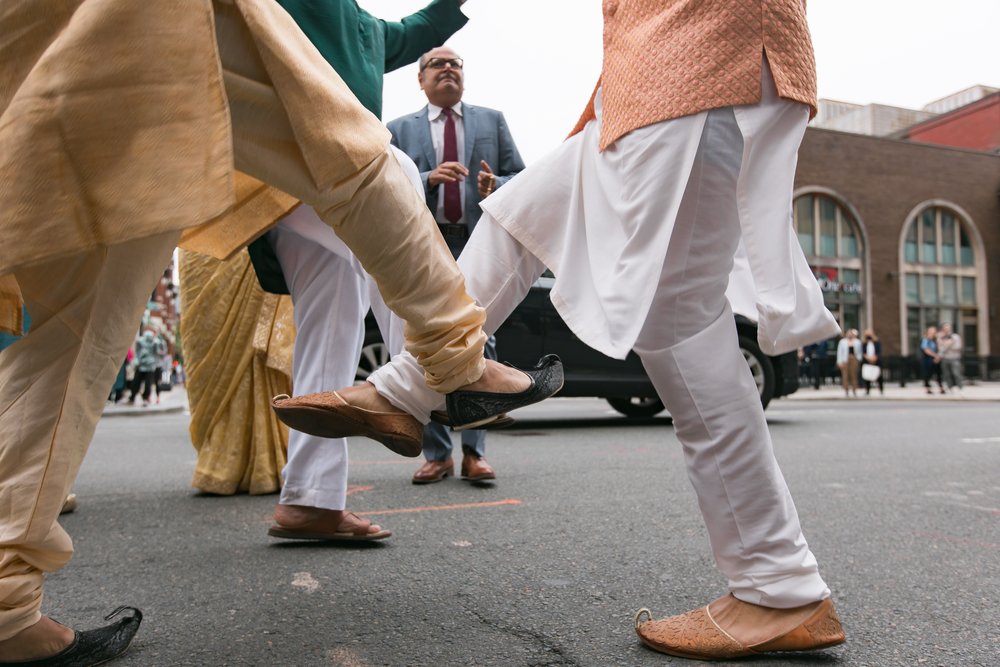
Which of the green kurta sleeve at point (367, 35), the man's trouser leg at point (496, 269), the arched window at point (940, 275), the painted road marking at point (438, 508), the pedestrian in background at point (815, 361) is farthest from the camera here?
the arched window at point (940, 275)

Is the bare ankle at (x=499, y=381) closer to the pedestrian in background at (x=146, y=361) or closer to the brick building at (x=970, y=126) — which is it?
the pedestrian in background at (x=146, y=361)

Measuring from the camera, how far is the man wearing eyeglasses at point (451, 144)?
169 inches

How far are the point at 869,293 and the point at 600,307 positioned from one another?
3437cm

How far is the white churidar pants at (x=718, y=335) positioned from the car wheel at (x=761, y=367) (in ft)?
21.1

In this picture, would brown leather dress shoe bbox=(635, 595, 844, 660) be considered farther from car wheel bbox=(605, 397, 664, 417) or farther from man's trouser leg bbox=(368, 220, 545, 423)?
car wheel bbox=(605, 397, 664, 417)

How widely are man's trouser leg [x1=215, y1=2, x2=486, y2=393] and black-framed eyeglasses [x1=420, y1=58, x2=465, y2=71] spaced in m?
3.02

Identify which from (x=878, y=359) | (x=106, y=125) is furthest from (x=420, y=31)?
(x=878, y=359)

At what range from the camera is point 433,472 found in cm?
421

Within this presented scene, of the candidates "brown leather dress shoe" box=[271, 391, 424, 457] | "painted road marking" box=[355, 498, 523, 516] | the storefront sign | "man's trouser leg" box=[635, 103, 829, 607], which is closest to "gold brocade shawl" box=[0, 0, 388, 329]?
"brown leather dress shoe" box=[271, 391, 424, 457]

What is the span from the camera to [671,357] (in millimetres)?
1765

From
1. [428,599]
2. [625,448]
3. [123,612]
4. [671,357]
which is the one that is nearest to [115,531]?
[123,612]

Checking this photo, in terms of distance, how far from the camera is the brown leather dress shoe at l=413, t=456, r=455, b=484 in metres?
4.16

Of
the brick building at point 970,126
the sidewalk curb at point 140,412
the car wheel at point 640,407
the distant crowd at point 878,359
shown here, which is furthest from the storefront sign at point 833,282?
the sidewalk curb at point 140,412

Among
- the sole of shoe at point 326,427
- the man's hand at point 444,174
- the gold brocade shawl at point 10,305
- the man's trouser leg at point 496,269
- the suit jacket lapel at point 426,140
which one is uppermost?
the suit jacket lapel at point 426,140
